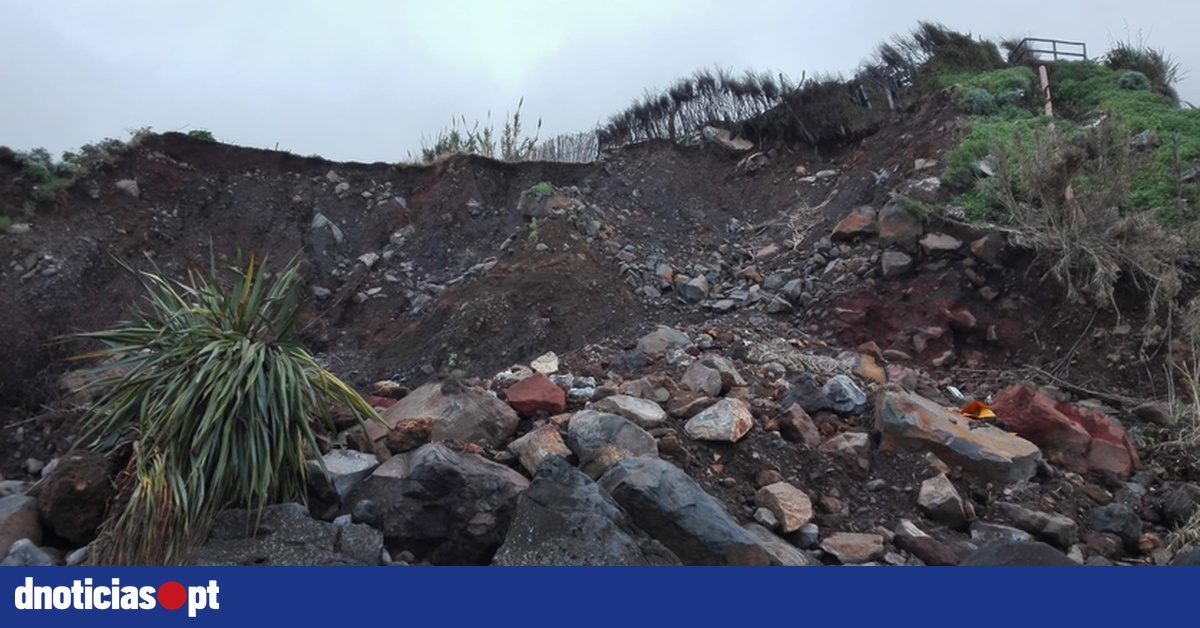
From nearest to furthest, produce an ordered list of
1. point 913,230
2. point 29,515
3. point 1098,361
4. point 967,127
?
point 29,515
point 1098,361
point 913,230
point 967,127

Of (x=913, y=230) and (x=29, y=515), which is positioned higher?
(x=913, y=230)

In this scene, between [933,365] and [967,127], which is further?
[967,127]

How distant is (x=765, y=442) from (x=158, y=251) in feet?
28.1

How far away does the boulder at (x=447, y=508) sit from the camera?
4574mm

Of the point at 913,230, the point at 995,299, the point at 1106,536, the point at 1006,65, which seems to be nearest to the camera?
the point at 1106,536

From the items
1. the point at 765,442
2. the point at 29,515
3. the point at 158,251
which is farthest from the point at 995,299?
the point at 158,251

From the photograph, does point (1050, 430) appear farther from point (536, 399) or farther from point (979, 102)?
point (979, 102)

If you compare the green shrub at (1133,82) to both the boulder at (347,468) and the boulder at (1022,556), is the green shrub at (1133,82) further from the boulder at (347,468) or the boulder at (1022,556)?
the boulder at (347,468)

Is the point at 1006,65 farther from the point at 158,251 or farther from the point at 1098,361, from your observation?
the point at 158,251

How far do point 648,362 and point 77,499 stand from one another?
3742mm

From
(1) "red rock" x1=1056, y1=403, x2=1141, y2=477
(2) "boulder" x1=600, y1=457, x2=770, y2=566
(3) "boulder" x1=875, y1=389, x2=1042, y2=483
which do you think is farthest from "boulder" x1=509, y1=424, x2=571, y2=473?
(1) "red rock" x1=1056, y1=403, x2=1141, y2=477

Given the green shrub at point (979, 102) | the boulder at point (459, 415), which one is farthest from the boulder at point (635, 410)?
the green shrub at point (979, 102)

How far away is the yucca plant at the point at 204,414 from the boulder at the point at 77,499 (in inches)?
5.1

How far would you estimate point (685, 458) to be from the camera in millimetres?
5250
